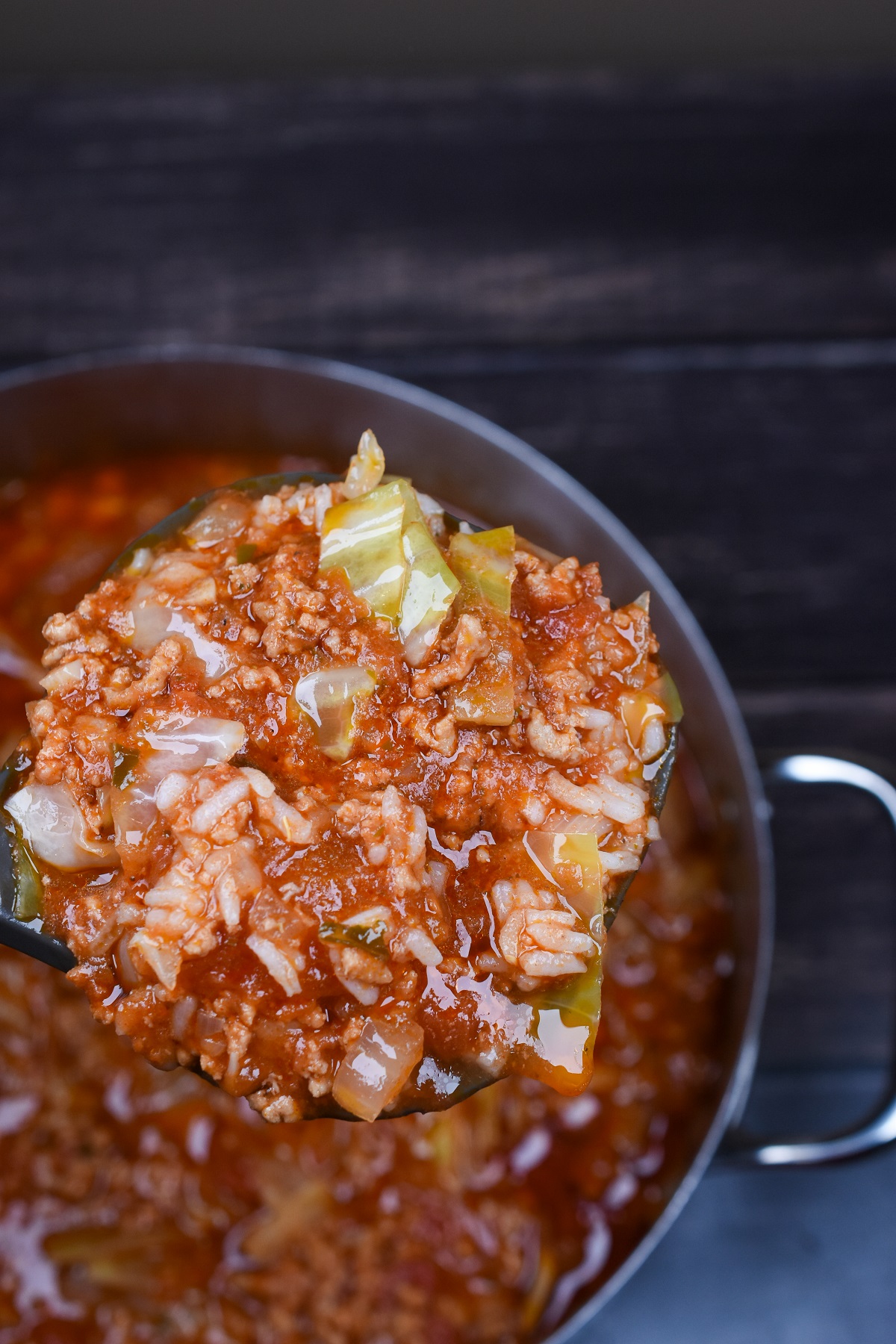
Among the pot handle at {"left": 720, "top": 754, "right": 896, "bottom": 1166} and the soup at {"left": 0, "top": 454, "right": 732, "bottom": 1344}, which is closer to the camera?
the pot handle at {"left": 720, "top": 754, "right": 896, "bottom": 1166}

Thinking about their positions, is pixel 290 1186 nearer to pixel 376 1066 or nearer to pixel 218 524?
pixel 376 1066

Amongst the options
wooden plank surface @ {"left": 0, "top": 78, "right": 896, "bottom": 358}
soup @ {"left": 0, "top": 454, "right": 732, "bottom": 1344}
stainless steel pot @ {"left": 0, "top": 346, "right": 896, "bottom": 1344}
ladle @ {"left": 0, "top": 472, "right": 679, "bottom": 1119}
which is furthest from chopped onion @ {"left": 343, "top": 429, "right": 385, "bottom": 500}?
wooden plank surface @ {"left": 0, "top": 78, "right": 896, "bottom": 358}

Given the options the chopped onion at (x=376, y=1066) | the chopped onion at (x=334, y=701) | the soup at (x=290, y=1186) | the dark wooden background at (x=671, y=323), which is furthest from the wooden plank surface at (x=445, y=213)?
the chopped onion at (x=376, y=1066)

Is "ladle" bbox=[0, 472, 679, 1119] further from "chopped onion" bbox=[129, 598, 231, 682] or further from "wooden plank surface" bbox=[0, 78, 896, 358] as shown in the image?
"wooden plank surface" bbox=[0, 78, 896, 358]

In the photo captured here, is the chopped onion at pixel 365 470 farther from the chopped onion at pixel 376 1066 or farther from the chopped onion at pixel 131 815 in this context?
the chopped onion at pixel 376 1066

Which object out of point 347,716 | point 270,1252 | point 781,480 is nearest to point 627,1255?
point 270,1252

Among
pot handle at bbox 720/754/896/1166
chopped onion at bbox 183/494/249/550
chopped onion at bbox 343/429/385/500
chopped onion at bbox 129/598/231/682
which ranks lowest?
pot handle at bbox 720/754/896/1166

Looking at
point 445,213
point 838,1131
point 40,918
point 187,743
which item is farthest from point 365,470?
point 838,1131
